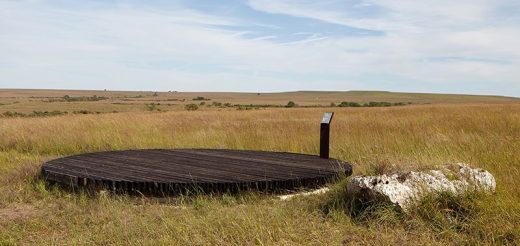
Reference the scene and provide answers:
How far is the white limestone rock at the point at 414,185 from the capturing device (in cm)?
476

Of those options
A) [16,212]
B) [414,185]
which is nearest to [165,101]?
[16,212]

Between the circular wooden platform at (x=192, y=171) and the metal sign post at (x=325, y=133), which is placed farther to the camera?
the metal sign post at (x=325, y=133)

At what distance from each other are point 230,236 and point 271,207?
1.13 metres

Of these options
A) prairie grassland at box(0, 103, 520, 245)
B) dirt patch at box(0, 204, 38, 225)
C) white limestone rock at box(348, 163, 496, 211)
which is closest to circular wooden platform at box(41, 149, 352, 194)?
prairie grassland at box(0, 103, 520, 245)

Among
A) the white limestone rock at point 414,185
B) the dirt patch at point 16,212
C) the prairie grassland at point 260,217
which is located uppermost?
the white limestone rock at point 414,185

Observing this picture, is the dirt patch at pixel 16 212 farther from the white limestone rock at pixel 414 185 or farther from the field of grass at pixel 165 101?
the field of grass at pixel 165 101

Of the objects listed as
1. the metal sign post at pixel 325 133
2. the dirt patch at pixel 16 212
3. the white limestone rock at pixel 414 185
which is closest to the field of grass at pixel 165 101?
the metal sign post at pixel 325 133

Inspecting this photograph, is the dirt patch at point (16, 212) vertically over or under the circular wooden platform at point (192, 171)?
under

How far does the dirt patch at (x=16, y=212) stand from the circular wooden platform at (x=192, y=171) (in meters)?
→ 0.63

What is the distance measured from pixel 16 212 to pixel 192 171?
2161 millimetres

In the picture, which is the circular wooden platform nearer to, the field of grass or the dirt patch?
the dirt patch

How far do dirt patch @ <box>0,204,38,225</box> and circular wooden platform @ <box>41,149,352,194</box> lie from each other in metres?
0.63

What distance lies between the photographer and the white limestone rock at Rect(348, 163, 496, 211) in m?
4.76

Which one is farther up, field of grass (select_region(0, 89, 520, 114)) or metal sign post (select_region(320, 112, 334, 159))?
metal sign post (select_region(320, 112, 334, 159))
